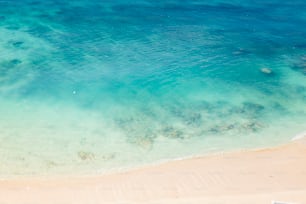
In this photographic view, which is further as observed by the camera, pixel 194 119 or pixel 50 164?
pixel 194 119

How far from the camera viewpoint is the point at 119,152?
1716 centimetres

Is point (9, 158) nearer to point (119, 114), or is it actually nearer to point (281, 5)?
point (119, 114)

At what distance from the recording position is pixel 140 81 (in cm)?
2367

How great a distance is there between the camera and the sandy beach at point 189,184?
1402cm

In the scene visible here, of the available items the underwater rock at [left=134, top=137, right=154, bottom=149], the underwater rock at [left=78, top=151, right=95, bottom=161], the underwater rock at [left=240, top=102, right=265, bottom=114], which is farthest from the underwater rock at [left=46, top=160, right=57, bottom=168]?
the underwater rock at [left=240, top=102, right=265, bottom=114]

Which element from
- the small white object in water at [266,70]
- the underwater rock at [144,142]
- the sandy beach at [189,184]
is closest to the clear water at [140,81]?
the underwater rock at [144,142]

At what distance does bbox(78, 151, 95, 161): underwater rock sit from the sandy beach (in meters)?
1.42

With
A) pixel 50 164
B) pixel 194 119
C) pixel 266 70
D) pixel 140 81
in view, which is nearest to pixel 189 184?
pixel 194 119

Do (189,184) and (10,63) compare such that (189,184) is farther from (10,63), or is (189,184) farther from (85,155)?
(10,63)

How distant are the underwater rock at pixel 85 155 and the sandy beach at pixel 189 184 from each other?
4.67 feet

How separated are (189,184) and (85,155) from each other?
5291 millimetres

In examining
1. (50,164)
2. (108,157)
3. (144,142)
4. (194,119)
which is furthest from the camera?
(194,119)

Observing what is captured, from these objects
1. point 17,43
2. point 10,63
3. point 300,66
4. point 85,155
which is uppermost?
point 300,66

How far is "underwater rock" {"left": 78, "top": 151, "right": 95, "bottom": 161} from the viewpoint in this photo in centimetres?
→ 1661
